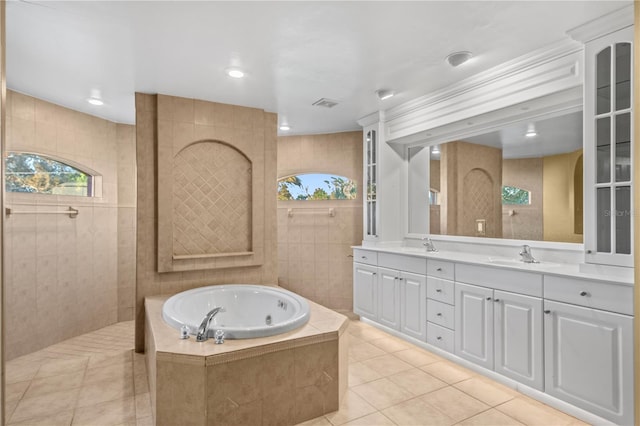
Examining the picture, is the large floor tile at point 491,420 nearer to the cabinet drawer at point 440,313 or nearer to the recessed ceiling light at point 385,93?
the cabinet drawer at point 440,313

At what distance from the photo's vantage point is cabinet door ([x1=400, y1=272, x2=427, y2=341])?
3260 millimetres

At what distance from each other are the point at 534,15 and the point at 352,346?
2.85 m

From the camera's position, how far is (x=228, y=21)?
2.12 meters

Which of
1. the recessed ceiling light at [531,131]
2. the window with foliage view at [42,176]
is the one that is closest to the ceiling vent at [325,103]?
the recessed ceiling light at [531,131]

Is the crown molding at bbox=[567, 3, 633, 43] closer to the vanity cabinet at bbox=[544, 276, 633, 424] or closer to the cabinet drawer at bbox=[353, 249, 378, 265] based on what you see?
the vanity cabinet at bbox=[544, 276, 633, 424]

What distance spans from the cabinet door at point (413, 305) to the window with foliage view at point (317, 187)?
167cm

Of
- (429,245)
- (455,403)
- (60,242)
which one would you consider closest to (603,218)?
(455,403)

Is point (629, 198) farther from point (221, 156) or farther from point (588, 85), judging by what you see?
point (221, 156)

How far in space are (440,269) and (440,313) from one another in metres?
0.37

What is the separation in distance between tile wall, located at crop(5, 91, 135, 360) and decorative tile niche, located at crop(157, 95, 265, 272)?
3.79 ft

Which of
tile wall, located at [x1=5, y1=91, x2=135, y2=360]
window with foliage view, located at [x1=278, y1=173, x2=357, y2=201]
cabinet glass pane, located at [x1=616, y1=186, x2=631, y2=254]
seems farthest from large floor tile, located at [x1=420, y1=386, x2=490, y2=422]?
tile wall, located at [x1=5, y1=91, x2=135, y2=360]

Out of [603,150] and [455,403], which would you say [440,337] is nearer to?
[455,403]

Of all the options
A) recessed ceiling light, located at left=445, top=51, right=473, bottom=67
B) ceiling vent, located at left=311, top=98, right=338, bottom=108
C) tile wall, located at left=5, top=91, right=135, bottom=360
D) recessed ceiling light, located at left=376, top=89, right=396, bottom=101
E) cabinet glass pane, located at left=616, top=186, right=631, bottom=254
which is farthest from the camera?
ceiling vent, located at left=311, top=98, right=338, bottom=108

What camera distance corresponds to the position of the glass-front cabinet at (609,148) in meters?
2.06
